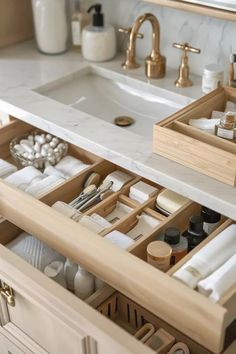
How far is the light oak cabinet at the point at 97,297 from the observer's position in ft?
3.48

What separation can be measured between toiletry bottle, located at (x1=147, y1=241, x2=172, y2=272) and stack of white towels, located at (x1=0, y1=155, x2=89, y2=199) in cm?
33

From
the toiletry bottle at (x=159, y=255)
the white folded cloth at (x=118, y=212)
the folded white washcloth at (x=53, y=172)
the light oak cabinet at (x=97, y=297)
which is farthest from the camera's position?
the folded white washcloth at (x=53, y=172)

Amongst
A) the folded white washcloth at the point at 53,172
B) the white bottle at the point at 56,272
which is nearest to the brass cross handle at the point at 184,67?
the folded white washcloth at the point at 53,172

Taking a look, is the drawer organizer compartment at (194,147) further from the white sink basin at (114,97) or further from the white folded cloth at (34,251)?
the white folded cloth at (34,251)

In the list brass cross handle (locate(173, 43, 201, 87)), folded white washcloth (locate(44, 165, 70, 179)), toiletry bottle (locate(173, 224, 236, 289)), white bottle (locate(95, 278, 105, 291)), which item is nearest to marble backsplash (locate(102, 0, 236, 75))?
brass cross handle (locate(173, 43, 201, 87))

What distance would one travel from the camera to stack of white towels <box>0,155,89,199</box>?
143 centimetres

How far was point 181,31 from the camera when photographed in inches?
68.1

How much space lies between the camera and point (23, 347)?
1405 mm

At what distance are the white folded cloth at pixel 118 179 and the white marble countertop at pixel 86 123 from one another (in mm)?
76

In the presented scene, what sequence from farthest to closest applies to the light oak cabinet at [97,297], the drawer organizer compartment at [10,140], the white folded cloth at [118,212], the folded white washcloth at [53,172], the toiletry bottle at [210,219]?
the drawer organizer compartment at [10,140] < the folded white washcloth at [53,172] < the white folded cloth at [118,212] < the toiletry bottle at [210,219] < the light oak cabinet at [97,297]

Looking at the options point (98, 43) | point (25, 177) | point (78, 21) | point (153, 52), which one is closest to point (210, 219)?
point (25, 177)

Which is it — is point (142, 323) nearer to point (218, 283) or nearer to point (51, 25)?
point (218, 283)

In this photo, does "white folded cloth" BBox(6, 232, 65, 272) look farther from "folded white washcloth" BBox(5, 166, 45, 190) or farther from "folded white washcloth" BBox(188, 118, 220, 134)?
"folded white washcloth" BBox(188, 118, 220, 134)

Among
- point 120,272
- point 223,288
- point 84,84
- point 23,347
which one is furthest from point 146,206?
point 84,84
